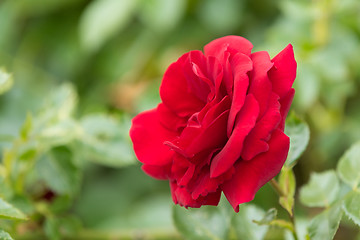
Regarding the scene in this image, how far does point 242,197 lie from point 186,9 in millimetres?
1081

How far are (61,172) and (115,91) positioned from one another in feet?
2.42

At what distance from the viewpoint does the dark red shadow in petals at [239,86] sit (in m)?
0.39

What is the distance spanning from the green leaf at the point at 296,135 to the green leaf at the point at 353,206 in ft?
0.23

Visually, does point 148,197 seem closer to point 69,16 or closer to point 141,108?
point 141,108

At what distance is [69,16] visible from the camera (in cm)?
155

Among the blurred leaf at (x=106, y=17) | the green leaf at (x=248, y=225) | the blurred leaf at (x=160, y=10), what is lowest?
the green leaf at (x=248, y=225)

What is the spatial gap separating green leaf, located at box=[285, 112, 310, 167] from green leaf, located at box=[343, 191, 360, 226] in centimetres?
7

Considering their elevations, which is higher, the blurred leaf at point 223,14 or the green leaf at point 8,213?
the blurred leaf at point 223,14

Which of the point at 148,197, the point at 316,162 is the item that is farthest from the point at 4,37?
the point at 316,162

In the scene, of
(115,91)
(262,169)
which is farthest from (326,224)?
(115,91)

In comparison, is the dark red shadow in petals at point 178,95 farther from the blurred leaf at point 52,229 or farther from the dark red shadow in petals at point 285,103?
the blurred leaf at point 52,229

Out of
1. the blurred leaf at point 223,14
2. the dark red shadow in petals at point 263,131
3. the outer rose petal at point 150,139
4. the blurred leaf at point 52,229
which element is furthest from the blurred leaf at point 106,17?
the dark red shadow in petals at point 263,131

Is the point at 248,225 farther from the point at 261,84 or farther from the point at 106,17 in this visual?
the point at 106,17

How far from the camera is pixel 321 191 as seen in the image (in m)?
0.56
